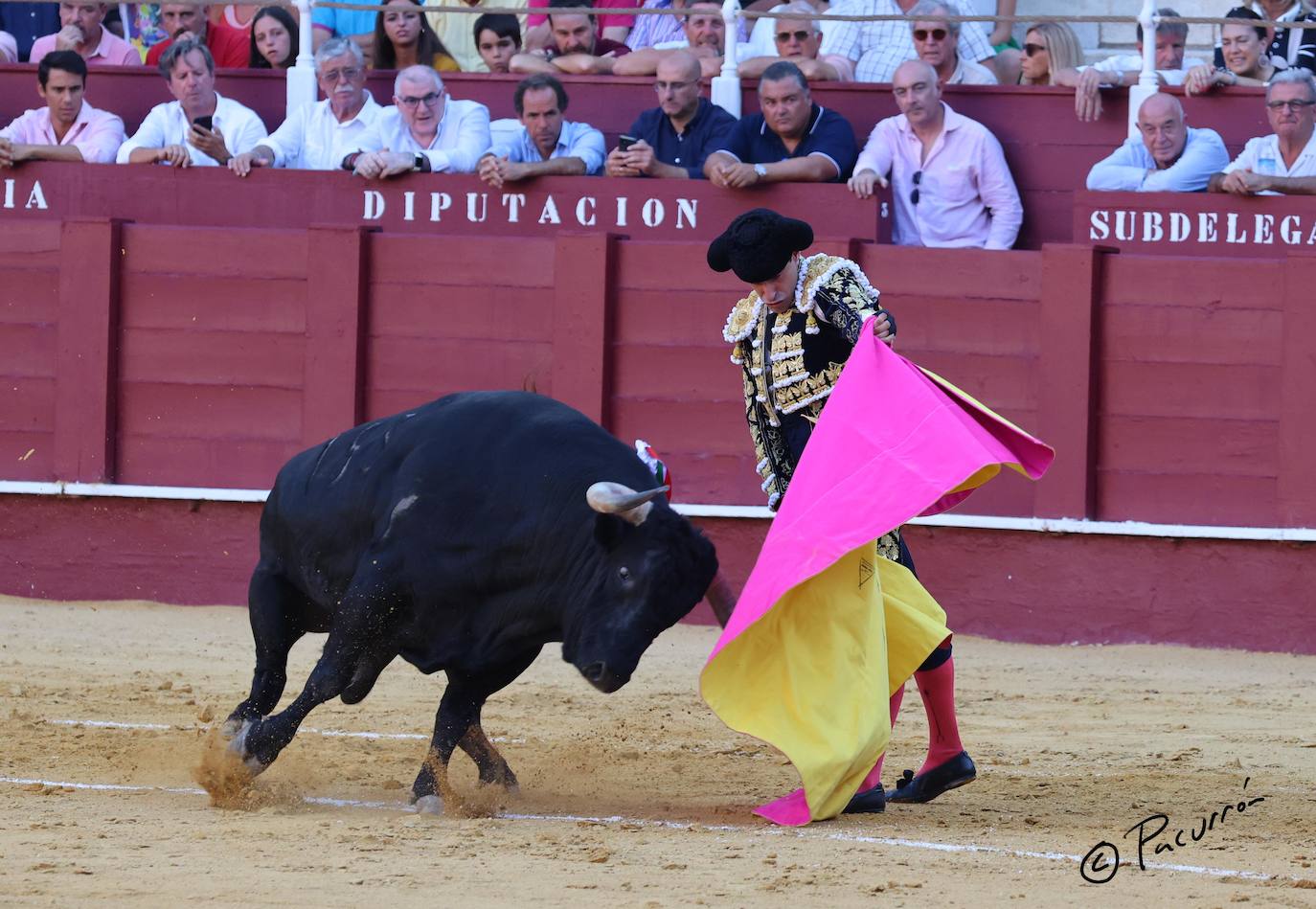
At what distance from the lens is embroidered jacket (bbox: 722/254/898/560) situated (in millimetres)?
4367

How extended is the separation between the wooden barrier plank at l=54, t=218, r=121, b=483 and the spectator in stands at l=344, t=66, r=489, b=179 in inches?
38.5

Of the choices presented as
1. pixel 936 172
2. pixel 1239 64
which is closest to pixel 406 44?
pixel 936 172

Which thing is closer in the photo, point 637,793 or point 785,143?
point 637,793

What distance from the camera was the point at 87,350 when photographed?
25.7 feet

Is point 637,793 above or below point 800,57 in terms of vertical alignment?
below

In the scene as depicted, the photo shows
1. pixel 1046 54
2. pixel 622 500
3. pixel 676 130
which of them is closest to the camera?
pixel 622 500

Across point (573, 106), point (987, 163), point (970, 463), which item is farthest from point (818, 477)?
point (573, 106)

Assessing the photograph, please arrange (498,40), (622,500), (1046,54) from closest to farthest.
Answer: (622,500) → (1046,54) → (498,40)

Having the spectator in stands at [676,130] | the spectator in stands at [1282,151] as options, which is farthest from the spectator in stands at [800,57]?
the spectator in stands at [1282,151]

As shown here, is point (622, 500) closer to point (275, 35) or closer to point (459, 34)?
point (275, 35)

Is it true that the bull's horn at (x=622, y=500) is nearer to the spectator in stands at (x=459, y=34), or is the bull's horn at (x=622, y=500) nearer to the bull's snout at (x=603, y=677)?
the bull's snout at (x=603, y=677)

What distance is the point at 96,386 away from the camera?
7.82 metres

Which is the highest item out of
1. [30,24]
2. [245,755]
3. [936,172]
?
[30,24]

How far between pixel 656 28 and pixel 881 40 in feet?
3.10
